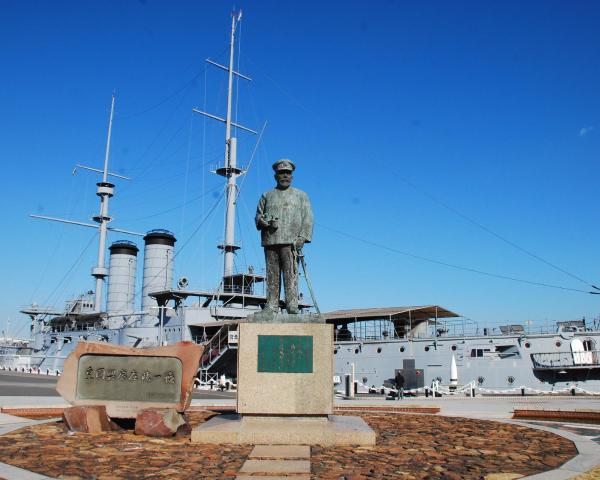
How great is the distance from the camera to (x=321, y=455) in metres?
6.82

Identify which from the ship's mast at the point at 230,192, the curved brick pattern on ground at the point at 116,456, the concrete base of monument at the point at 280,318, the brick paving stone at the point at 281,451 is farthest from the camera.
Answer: the ship's mast at the point at 230,192

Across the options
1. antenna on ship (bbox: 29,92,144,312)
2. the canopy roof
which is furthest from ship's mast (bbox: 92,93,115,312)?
the canopy roof

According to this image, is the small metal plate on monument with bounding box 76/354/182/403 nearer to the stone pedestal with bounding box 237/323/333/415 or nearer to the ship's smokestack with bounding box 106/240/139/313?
the stone pedestal with bounding box 237/323/333/415

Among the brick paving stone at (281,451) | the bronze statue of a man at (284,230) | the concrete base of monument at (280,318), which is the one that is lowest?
the brick paving stone at (281,451)

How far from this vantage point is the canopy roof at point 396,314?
109 ft

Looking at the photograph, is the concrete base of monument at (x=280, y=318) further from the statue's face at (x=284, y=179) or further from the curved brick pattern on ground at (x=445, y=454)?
the statue's face at (x=284, y=179)

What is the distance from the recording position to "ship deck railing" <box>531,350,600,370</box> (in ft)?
88.8

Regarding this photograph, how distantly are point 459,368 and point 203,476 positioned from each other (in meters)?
27.2

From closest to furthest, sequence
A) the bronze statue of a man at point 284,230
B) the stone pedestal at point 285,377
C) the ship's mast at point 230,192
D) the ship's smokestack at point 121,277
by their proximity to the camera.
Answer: the stone pedestal at point 285,377 < the bronze statue of a man at point 284,230 < the ship's mast at point 230,192 < the ship's smokestack at point 121,277

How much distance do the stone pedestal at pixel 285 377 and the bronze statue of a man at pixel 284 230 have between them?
71 cm

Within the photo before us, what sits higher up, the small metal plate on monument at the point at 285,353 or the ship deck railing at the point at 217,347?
the ship deck railing at the point at 217,347

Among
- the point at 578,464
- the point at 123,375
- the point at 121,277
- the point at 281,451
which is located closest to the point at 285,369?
the point at 281,451

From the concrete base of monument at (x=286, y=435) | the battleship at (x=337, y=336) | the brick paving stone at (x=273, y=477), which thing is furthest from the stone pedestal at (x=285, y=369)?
the battleship at (x=337, y=336)

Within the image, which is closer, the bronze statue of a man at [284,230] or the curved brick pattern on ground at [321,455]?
the curved brick pattern on ground at [321,455]
